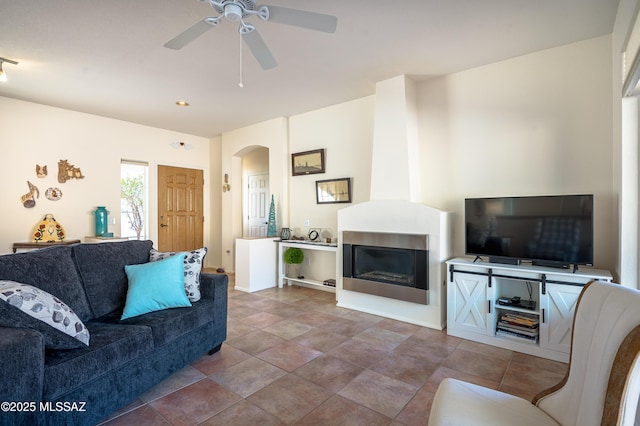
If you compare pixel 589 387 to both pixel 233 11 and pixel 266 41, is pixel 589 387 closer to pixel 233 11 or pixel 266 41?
pixel 233 11

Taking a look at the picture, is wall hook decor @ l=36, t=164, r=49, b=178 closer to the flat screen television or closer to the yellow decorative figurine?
the yellow decorative figurine

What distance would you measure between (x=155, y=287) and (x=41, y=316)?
799mm

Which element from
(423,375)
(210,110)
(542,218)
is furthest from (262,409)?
(210,110)

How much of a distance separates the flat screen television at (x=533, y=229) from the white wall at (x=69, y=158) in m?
5.29

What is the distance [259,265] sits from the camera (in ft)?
16.3

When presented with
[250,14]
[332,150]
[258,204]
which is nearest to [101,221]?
[258,204]

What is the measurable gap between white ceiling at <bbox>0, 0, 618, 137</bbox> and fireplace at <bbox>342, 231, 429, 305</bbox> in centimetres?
188

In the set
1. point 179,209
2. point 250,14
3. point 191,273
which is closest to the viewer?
point 250,14

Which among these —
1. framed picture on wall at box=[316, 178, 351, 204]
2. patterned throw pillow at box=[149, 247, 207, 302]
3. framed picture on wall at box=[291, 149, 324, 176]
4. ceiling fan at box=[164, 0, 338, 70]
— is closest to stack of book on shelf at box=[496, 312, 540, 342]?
framed picture on wall at box=[316, 178, 351, 204]

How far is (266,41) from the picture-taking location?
2.89m

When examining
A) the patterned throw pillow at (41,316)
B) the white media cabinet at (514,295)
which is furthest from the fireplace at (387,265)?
the patterned throw pillow at (41,316)

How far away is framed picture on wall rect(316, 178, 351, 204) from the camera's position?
4.63 metres

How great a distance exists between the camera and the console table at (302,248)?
177 inches

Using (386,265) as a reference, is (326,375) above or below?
below
